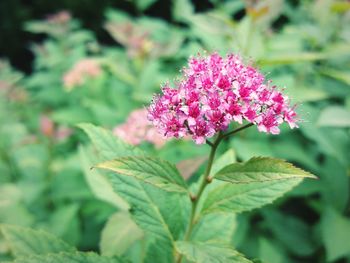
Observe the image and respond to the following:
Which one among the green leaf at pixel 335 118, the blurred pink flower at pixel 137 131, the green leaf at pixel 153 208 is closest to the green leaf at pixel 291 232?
the green leaf at pixel 335 118

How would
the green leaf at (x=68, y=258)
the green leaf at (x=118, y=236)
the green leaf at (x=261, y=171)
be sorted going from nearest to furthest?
the green leaf at (x=261, y=171)
the green leaf at (x=68, y=258)
the green leaf at (x=118, y=236)

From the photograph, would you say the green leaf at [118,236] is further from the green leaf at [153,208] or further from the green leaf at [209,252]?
the green leaf at [209,252]

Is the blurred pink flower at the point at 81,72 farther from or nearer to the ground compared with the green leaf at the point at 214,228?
farther from the ground

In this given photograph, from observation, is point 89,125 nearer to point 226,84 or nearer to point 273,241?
point 226,84

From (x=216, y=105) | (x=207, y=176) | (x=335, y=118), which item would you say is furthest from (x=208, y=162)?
(x=335, y=118)

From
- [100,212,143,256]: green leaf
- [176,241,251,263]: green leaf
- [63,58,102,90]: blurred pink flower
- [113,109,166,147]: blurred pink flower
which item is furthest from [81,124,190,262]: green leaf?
[63,58,102,90]: blurred pink flower

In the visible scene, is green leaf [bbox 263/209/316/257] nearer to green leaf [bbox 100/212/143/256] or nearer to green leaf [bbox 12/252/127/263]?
green leaf [bbox 100/212/143/256]

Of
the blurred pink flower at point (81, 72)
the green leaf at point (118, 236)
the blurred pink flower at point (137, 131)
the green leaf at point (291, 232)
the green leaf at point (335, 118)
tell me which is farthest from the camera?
the blurred pink flower at point (81, 72)
